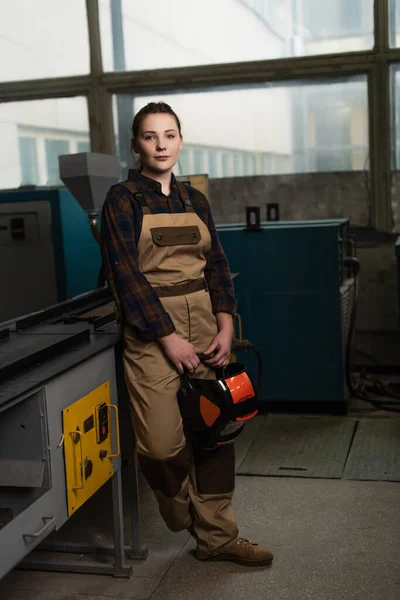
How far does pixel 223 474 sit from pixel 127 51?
3.22 m

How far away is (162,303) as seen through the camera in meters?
2.13

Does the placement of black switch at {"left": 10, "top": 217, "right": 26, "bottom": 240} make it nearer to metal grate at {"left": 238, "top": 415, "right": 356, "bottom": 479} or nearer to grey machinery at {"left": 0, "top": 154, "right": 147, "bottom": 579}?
grey machinery at {"left": 0, "top": 154, "right": 147, "bottom": 579}

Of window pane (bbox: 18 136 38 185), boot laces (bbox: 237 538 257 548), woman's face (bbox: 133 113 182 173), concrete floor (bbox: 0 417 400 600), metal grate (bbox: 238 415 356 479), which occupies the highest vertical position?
window pane (bbox: 18 136 38 185)

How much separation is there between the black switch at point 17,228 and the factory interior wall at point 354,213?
1.41 m

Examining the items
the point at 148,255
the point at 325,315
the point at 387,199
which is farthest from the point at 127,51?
the point at 148,255

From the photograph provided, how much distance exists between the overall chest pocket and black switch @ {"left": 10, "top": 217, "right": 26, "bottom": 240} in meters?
1.76

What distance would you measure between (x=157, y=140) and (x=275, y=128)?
2614 mm

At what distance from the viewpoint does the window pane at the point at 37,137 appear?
4832mm

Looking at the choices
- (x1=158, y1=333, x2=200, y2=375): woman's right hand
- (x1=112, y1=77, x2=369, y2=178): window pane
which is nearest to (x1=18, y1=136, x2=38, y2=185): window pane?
(x1=112, y1=77, x2=369, y2=178): window pane

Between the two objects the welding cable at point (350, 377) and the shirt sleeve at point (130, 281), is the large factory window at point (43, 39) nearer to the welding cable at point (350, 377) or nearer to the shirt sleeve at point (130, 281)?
the welding cable at point (350, 377)

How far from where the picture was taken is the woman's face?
84.7 inches

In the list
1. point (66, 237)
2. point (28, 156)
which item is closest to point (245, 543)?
point (66, 237)

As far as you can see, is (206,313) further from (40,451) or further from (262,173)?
(262,173)

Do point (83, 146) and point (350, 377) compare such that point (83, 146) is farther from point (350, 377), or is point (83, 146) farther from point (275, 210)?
point (350, 377)
